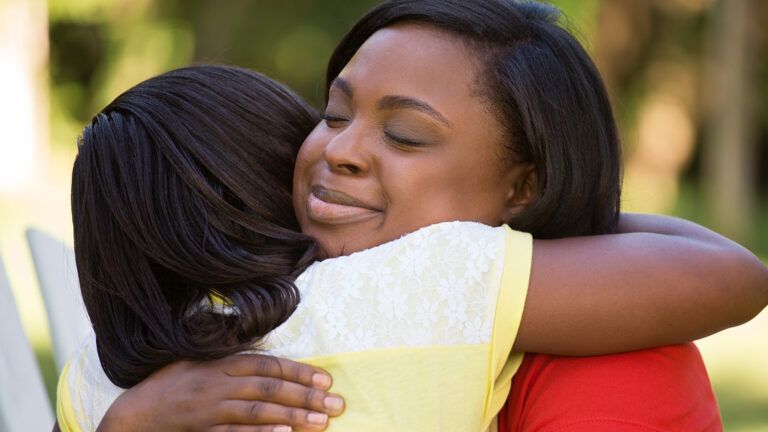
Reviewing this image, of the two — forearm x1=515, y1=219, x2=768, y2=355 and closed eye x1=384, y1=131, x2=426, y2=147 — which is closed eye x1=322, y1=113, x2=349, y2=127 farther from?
forearm x1=515, y1=219, x2=768, y2=355

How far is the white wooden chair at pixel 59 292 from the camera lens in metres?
3.17

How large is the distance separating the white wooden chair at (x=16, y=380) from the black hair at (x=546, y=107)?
1414mm

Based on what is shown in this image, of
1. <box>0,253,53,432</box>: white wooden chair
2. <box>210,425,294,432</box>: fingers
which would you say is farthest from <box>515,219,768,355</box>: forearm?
<box>0,253,53,432</box>: white wooden chair

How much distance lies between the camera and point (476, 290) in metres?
1.99

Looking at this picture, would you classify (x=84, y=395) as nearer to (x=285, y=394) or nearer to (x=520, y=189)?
(x=285, y=394)

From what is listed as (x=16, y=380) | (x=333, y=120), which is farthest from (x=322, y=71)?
(x=333, y=120)

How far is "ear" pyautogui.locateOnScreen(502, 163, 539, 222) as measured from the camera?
2.33 metres

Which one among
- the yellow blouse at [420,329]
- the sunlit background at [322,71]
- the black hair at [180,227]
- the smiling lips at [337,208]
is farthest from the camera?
the sunlit background at [322,71]

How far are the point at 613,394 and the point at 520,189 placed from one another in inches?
20.5

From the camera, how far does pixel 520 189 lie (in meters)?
2.37

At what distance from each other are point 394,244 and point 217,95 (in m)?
0.67

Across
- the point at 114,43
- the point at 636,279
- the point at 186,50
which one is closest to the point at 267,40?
the point at 186,50

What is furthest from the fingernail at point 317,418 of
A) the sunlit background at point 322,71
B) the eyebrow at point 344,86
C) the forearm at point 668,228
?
the sunlit background at point 322,71

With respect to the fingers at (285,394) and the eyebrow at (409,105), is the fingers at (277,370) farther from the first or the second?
the eyebrow at (409,105)
